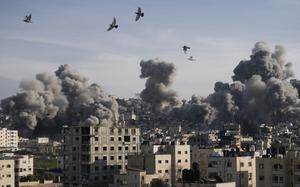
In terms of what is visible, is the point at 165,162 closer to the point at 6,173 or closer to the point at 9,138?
the point at 6,173

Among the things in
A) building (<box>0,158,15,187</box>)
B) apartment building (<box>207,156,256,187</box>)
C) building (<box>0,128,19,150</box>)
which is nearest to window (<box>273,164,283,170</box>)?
apartment building (<box>207,156,256,187</box>)

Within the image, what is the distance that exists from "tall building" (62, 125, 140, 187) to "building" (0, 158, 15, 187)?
3.23m

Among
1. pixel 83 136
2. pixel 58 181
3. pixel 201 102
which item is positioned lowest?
pixel 58 181

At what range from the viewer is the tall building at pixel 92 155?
123ft

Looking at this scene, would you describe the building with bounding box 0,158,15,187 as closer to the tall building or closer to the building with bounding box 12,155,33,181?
the tall building

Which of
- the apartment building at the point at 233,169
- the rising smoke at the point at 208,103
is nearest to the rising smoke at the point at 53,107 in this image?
the rising smoke at the point at 208,103

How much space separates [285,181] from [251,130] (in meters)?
61.3

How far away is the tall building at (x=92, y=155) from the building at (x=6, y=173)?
3225 millimetres

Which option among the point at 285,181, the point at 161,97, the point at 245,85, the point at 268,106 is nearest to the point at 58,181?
the point at 285,181

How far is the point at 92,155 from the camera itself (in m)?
37.7

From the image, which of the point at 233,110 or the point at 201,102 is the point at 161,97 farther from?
the point at 233,110

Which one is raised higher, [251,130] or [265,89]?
[265,89]

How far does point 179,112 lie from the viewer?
107 m

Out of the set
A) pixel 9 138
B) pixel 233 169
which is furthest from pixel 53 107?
pixel 233 169
